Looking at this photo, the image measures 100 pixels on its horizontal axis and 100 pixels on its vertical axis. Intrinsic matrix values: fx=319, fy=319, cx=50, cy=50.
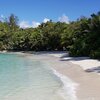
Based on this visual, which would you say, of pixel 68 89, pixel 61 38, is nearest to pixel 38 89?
pixel 68 89

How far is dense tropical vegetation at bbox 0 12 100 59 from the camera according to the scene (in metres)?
37.0

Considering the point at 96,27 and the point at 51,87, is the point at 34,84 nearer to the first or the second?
the point at 51,87

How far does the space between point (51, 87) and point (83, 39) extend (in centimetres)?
→ 2164

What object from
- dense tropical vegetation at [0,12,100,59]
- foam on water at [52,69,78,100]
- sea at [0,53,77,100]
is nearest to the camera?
foam on water at [52,69,78,100]

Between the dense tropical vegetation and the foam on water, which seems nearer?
the foam on water

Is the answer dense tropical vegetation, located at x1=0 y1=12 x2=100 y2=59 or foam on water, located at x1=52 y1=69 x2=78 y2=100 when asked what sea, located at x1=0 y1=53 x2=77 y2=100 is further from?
dense tropical vegetation, located at x1=0 y1=12 x2=100 y2=59

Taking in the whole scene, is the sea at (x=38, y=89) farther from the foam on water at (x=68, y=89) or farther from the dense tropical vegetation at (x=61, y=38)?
the dense tropical vegetation at (x=61, y=38)

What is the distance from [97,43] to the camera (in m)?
36.1

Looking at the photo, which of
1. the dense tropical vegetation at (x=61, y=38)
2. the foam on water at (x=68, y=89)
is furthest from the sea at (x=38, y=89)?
the dense tropical vegetation at (x=61, y=38)

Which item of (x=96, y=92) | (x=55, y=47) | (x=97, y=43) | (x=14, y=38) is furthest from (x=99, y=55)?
(x=14, y=38)

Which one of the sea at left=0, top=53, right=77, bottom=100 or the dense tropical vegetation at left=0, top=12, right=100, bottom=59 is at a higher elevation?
the dense tropical vegetation at left=0, top=12, right=100, bottom=59

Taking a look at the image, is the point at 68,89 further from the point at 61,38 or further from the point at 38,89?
the point at 61,38

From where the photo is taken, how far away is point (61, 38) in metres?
49.5

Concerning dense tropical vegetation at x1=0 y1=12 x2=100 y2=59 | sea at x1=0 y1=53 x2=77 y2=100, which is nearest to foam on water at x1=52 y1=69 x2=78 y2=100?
sea at x1=0 y1=53 x2=77 y2=100
